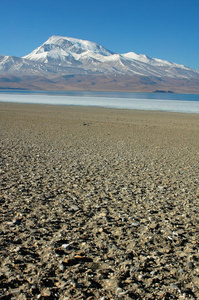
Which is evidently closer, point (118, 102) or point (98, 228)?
point (98, 228)

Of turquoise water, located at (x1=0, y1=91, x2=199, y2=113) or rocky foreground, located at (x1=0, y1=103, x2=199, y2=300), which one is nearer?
rocky foreground, located at (x1=0, y1=103, x2=199, y2=300)

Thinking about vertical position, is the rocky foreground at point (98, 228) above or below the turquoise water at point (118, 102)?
below

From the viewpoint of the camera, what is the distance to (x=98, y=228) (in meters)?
4.31

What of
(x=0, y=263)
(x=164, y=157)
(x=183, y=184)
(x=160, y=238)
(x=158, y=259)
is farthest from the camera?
(x=164, y=157)

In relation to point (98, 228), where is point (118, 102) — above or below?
above

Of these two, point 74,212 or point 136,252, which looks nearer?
point 136,252

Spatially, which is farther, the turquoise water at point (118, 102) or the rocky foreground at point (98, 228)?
the turquoise water at point (118, 102)

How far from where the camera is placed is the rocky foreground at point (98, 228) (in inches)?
119

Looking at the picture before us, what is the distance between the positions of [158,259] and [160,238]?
552mm

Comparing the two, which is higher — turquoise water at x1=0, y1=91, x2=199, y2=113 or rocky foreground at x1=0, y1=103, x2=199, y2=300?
turquoise water at x1=0, y1=91, x2=199, y2=113

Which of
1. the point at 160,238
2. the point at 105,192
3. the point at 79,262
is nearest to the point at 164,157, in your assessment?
the point at 105,192

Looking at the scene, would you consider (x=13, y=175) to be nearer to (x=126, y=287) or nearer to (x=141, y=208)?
(x=141, y=208)

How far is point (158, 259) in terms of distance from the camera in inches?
140

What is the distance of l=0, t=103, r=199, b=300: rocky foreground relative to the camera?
9.96 feet
